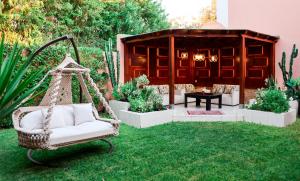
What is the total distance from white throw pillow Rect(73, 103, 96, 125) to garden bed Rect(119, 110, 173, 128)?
214 centimetres

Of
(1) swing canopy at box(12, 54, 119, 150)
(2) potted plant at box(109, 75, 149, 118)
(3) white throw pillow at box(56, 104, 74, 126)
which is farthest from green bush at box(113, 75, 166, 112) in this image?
(3) white throw pillow at box(56, 104, 74, 126)

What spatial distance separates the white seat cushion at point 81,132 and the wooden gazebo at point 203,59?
5.53m

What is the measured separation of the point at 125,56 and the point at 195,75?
13.5 ft

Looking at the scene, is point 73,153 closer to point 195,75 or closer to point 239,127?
point 239,127

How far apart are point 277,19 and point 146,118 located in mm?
7436

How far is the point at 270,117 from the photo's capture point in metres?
8.06

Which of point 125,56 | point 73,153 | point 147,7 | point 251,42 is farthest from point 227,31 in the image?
point 147,7

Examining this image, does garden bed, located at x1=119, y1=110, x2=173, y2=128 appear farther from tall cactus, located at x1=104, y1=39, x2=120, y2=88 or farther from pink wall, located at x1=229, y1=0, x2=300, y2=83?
pink wall, located at x1=229, y1=0, x2=300, y2=83

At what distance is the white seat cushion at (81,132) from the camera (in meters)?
4.71

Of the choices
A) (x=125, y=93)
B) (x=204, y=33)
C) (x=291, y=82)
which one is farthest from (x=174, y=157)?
(x=291, y=82)

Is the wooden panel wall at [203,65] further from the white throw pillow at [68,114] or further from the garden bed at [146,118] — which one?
the white throw pillow at [68,114]

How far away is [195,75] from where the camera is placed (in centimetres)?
1402

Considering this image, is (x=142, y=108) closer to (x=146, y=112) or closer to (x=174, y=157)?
(x=146, y=112)

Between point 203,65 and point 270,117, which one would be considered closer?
point 270,117
